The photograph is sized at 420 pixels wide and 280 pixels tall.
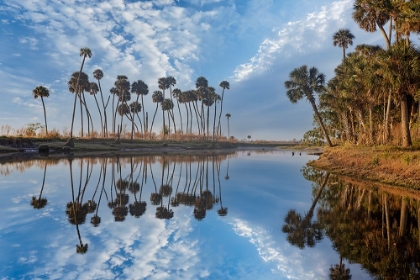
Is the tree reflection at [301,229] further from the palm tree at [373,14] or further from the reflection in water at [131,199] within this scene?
the palm tree at [373,14]

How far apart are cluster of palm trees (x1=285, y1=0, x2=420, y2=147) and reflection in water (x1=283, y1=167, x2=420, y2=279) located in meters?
12.3

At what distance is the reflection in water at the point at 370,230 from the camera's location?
542cm

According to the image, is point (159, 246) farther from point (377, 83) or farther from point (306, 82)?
point (306, 82)

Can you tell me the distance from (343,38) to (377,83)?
2357 cm

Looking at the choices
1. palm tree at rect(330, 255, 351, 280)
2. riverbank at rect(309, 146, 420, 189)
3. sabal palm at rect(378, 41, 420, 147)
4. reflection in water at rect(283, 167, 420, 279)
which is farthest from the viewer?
sabal palm at rect(378, 41, 420, 147)

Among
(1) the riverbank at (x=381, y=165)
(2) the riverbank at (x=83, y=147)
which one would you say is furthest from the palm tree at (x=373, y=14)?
(2) the riverbank at (x=83, y=147)

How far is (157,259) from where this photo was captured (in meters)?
5.81

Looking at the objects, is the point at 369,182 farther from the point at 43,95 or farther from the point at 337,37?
the point at 43,95

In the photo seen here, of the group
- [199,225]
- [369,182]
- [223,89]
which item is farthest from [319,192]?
[223,89]

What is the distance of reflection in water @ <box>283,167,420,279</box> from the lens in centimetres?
542

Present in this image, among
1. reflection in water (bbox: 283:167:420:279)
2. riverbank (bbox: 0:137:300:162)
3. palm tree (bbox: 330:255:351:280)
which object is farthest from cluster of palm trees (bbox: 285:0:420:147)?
riverbank (bbox: 0:137:300:162)

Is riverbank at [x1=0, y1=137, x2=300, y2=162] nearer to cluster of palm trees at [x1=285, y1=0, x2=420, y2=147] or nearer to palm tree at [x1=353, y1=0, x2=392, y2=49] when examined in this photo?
cluster of palm trees at [x1=285, y1=0, x2=420, y2=147]

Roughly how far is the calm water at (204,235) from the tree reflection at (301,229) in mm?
31

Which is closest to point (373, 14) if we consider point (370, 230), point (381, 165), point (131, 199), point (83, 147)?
point (381, 165)
